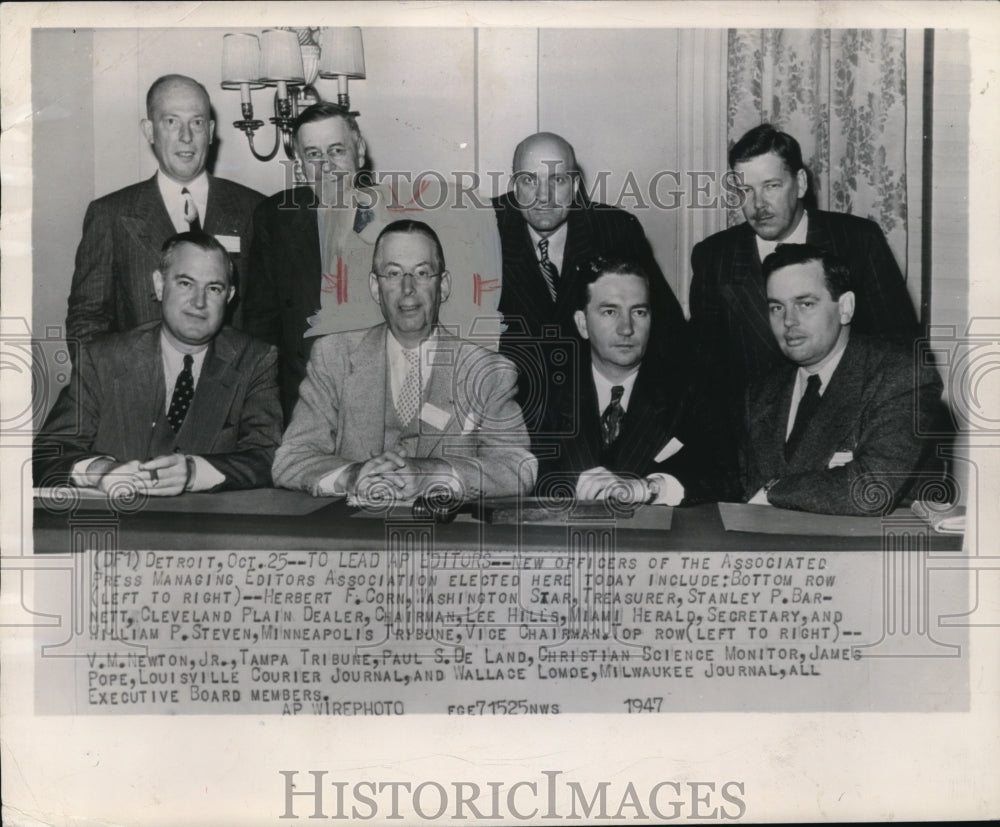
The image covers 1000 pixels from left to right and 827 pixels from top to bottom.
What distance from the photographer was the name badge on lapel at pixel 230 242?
3.50 meters

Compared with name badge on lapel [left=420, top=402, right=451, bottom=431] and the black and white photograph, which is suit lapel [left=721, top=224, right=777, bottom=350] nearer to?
the black and white photograph

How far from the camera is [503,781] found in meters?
3.43

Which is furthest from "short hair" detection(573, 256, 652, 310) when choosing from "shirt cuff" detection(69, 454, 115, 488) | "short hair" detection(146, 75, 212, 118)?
"shirt cuff" detection(69, 454, 115, 488)

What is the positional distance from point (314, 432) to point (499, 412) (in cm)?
62

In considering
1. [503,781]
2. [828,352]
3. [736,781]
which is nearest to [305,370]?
[503,781]

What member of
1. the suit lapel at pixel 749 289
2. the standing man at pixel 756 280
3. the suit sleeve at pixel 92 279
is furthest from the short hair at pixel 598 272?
the suit sleeve at pixel 92 279

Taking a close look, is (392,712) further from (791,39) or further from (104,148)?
(791,39)

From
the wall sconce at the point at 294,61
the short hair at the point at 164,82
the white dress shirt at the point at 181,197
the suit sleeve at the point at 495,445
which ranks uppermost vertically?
the wall sconce at the point at 294,61

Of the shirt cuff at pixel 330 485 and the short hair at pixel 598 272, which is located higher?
the short hair at pixel 598 272

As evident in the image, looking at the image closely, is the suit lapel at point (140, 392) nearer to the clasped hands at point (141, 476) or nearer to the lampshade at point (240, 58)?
the clasped hands at point (141, 476)

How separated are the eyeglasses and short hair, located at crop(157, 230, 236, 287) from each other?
0.50 meters

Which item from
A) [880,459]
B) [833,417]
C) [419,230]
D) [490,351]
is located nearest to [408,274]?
[419,230]

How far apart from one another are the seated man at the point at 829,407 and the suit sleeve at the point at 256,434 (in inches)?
62.9

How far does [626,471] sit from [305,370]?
1.13 meters
